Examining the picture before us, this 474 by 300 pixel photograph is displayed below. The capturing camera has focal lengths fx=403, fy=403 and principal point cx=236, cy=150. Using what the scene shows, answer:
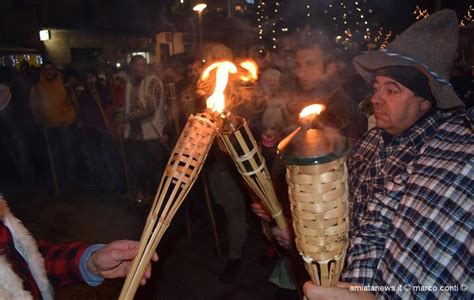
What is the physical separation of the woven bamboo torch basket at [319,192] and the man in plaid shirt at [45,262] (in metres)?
0.87

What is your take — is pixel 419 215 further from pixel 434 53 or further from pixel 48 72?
pixel 48 72

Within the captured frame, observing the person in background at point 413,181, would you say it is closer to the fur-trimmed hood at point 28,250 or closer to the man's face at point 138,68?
the fur-trimmed hood at point 28,250

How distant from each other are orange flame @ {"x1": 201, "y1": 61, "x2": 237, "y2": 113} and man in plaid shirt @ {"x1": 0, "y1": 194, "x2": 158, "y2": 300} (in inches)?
31.9

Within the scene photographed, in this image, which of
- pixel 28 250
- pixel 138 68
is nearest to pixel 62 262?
pixel 28 250

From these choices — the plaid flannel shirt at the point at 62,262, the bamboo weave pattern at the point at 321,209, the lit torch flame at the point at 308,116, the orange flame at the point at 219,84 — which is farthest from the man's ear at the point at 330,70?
the plaid flannel shirt at the point at 62,262

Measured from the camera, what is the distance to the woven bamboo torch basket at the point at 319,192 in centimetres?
138

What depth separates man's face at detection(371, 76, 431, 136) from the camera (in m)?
2.29

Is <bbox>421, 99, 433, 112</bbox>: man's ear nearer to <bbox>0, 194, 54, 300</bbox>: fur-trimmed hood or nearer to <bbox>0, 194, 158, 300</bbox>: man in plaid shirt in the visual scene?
<bbox>0, 194, 158, 300</bbox>: man in plaid shirt

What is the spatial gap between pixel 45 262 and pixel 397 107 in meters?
2.10

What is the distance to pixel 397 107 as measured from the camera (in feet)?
7.61

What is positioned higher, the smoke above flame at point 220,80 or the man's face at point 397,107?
the smoke above flame at point 220,80

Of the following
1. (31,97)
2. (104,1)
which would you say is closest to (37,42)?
(104,1)

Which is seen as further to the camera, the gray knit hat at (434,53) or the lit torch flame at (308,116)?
the gray knit hat at (434,53)

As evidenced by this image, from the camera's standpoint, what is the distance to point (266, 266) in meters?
5.13
